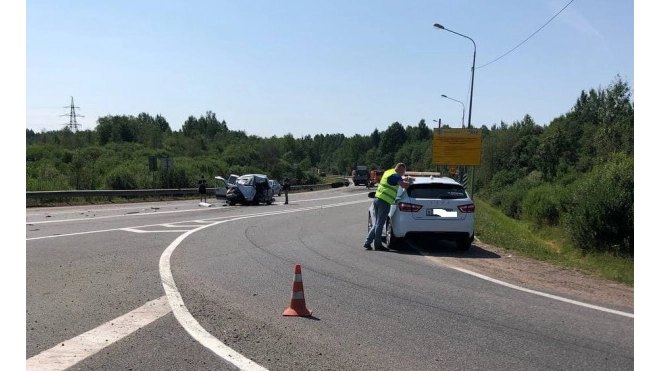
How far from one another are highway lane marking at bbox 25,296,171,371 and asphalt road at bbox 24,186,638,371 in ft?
0.06

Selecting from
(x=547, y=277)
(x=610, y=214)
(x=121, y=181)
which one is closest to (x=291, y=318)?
(x=547, y=277)

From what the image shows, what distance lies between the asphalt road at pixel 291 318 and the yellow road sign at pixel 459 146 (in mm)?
22081

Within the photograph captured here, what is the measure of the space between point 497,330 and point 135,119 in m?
112

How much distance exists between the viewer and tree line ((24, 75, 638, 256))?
1722 cm

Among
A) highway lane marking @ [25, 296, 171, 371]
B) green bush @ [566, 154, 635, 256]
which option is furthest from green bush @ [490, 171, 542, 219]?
highway lane marking @ [25, 296, 171, 371]

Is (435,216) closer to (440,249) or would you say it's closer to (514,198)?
(440,249)

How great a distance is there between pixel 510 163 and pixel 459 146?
4138cm

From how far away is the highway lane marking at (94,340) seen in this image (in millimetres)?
5301

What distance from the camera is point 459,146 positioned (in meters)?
33.7

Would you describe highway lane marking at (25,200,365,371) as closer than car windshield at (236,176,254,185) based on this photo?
Yes

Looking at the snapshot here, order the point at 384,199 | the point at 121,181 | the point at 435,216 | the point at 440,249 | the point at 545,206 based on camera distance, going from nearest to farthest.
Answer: the point at 435,216 < the point at 384,199 < the point at 440,249 < the point at 545,206 < the point at 121,181

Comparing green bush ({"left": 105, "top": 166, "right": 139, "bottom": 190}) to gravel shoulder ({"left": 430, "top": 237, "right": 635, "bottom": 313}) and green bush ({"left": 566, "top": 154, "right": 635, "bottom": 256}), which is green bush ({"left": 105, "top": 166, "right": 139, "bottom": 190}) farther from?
gravel shoulder ({"left": 430, "top": 237, "right": 635, "bottom": 313})
